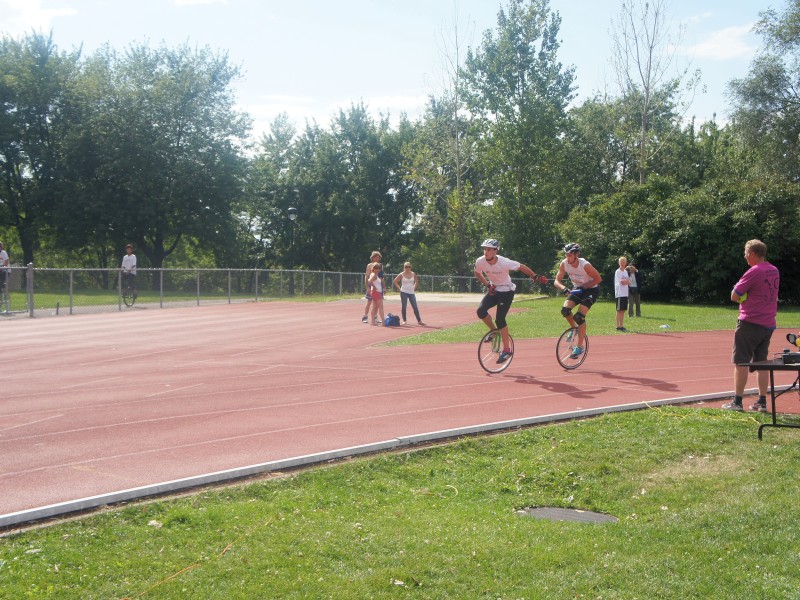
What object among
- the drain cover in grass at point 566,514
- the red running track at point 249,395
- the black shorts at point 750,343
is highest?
the black shorts at point 750,343

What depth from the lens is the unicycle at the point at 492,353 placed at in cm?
1359

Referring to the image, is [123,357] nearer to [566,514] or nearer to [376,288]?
[376,288]

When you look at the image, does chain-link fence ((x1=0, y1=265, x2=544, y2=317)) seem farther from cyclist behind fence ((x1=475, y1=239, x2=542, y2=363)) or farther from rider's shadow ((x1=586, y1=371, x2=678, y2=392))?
rider's shadow ((x1=586, y1=371, x2=678, y2=392))

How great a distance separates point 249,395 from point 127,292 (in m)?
18.2

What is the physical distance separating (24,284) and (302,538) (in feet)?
68.8

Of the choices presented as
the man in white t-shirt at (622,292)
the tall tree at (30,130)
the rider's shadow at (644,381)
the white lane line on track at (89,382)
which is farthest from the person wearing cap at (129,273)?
the tall tree at (30,130)

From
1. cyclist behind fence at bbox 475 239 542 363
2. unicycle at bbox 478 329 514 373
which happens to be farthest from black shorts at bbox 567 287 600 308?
unicycle at bbox 478 329 514 373

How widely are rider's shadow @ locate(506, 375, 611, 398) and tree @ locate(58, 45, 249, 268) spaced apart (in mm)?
43680

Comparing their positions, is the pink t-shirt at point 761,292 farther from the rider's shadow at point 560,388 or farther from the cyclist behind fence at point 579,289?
the cyclist behind fence at point 579,289

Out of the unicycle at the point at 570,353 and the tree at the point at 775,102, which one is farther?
the tree at the point at 775,102

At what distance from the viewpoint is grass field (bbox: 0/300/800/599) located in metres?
4.83

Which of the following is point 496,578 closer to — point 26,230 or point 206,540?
point 206,540

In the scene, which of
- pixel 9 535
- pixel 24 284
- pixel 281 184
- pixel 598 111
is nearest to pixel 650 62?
pixel 598 111

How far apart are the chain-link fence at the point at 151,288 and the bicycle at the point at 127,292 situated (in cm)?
3
